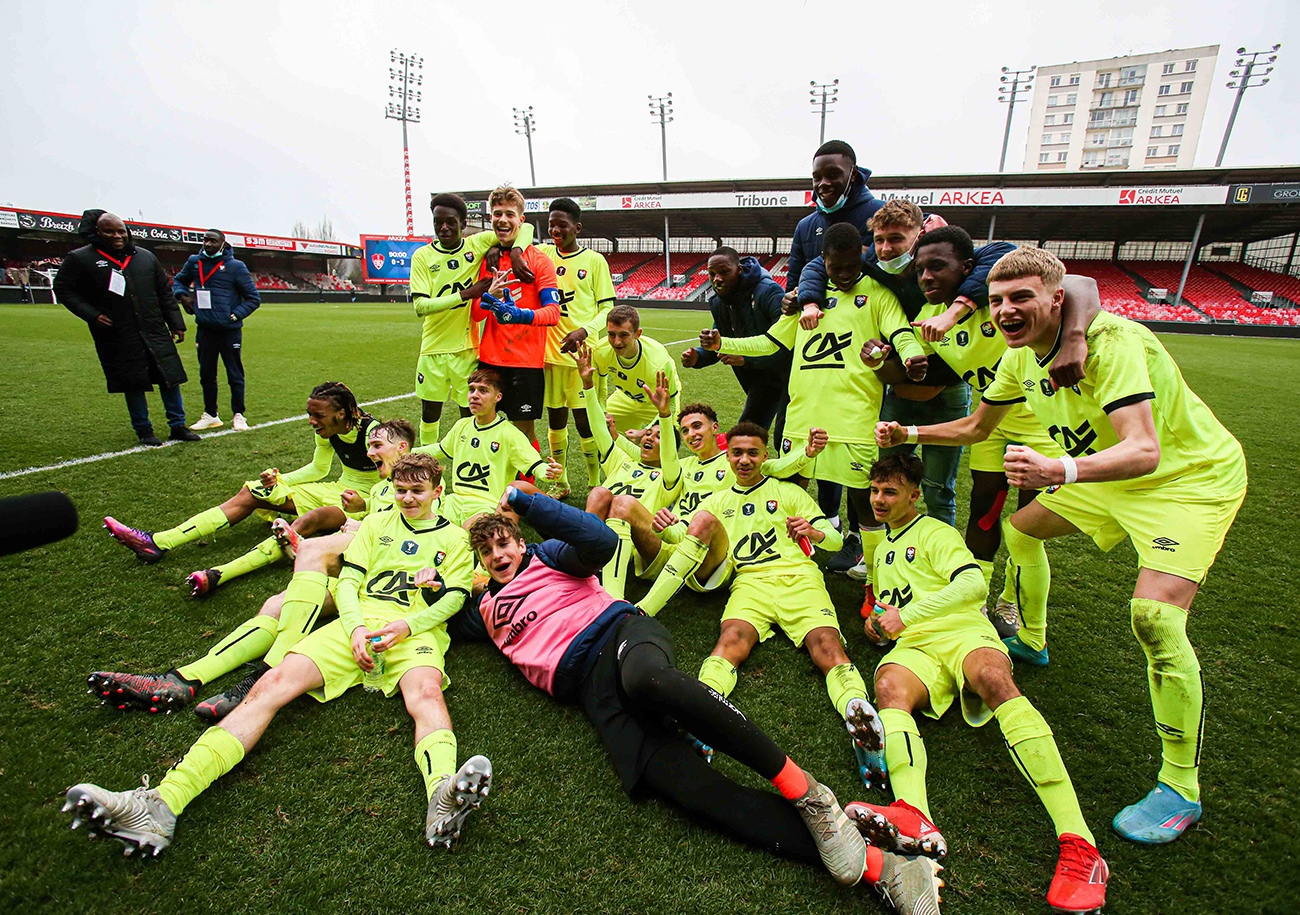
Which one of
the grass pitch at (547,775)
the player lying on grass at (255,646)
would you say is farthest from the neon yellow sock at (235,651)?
the grass pitch at (547,775)

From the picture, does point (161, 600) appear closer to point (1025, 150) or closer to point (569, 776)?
point (569, 776)

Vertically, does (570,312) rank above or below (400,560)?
above

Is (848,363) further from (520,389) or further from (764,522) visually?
(520,389)

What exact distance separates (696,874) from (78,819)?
6.26 feet

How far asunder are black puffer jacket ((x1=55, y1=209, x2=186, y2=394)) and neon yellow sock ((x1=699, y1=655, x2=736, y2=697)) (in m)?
6.73

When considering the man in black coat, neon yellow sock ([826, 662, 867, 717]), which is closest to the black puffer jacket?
the man in black coat

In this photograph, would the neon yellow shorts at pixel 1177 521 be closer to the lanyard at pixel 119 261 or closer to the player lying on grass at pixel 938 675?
the player lying on grass at pixel 938 675

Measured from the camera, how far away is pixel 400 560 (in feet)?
10.1

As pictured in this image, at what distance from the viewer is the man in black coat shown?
5992 mm

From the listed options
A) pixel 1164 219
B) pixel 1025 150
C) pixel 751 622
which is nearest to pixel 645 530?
pixel 751 622

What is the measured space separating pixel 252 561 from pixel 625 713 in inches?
112

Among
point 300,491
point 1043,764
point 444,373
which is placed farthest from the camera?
point 444,373

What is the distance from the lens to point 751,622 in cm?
314

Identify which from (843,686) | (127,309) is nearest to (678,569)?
(843,686)
